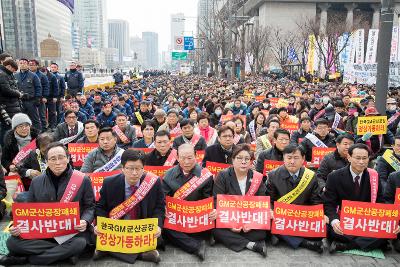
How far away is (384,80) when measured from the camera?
26.4 feet

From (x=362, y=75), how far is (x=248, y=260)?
2263 centimetres

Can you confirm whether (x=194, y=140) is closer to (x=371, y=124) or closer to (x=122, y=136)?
(x=122, y=136)

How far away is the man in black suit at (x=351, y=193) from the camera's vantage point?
16.5ft

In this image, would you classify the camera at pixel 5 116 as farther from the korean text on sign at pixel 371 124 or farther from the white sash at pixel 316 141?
the korean text on sign at pixel 371 124

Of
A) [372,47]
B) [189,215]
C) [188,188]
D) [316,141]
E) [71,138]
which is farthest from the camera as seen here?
[372,47]

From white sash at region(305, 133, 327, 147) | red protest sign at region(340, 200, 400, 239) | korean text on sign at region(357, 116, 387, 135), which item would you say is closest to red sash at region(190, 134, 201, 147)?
white sash at region(305, 133, 327, 147)

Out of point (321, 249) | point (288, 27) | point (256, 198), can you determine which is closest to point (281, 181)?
point (256, 198)

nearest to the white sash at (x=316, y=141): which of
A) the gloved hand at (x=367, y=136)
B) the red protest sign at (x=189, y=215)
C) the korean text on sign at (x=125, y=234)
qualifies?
the gloved hand at (x=367, y=136)

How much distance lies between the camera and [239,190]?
211 inches

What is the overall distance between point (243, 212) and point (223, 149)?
6.57 ft

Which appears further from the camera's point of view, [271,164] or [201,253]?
[271,164]

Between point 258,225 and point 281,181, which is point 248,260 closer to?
point 258,225

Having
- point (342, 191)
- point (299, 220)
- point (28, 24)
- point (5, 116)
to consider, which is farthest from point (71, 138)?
Result: point (28, 24)

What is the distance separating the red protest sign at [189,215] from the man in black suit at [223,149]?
6.44ft
